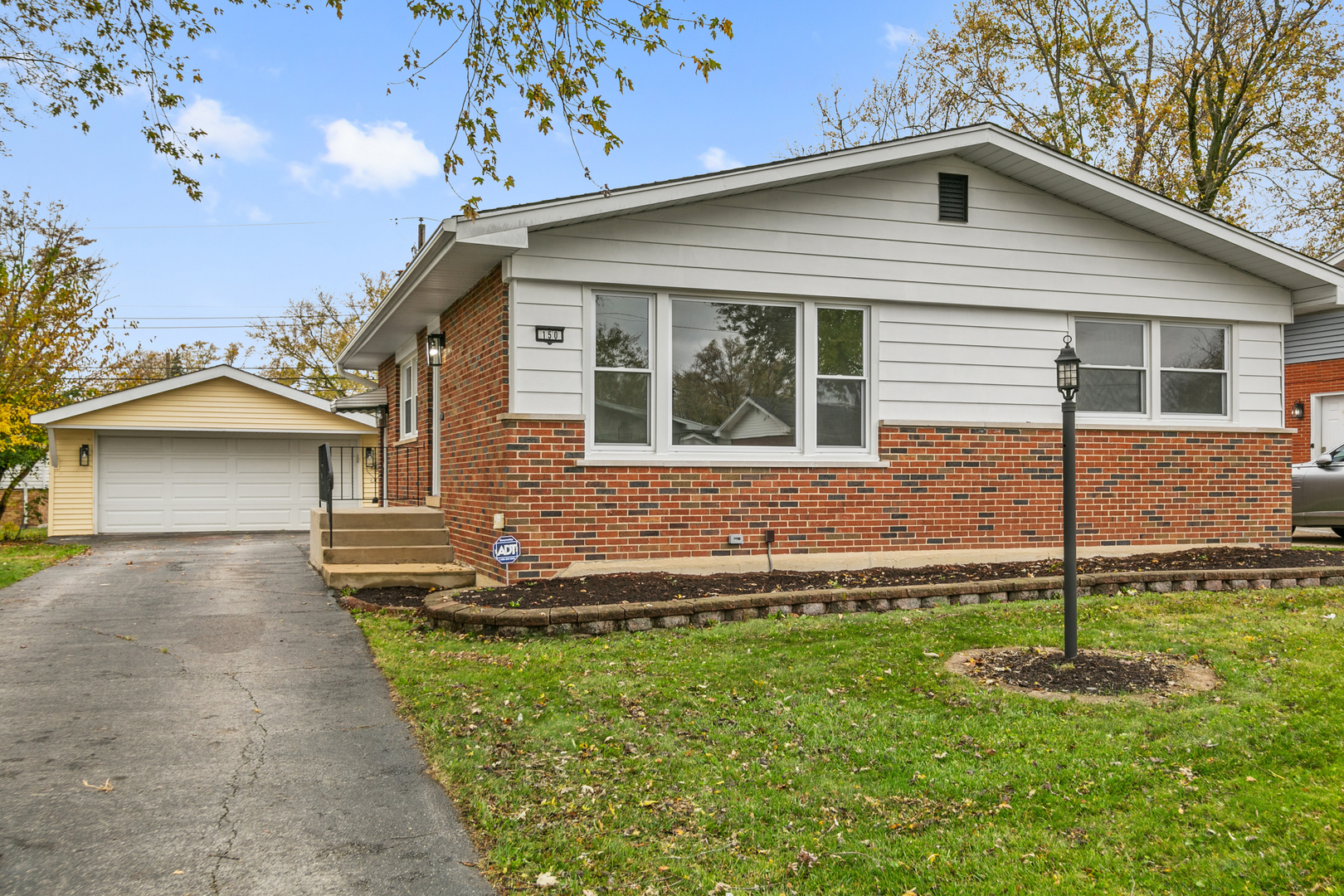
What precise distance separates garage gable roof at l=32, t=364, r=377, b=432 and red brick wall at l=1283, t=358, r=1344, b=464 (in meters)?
20.8

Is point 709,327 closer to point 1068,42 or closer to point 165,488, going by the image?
point 165,488

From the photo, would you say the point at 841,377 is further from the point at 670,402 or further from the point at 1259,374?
the point at 1259,374

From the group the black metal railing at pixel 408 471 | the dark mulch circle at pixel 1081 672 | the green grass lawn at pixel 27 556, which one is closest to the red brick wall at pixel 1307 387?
the dark mulch circle at pixel 1081 672

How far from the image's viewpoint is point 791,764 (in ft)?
12.7

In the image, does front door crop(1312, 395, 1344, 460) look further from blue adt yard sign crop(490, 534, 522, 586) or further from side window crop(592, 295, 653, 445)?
blue adt yard sign crop(490, 534, 522, 586)

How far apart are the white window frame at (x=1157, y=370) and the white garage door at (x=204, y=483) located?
1685cm

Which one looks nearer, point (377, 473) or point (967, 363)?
point (967, 363)

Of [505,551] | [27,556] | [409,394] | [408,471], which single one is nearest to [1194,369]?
[505,551]

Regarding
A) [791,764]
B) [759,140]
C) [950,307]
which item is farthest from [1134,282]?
[759,140]

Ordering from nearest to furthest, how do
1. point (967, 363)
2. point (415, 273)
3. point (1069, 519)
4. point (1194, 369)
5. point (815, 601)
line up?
point (1069, 519) → point (815, 601) → point (415, 273) → point (967, 363) → point (1194, 369)

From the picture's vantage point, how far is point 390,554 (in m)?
9.62

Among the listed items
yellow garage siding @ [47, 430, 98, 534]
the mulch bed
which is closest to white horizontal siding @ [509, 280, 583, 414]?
the mulch bed

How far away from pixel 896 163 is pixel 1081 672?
237 inches

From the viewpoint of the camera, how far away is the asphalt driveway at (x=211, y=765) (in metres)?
3.06
